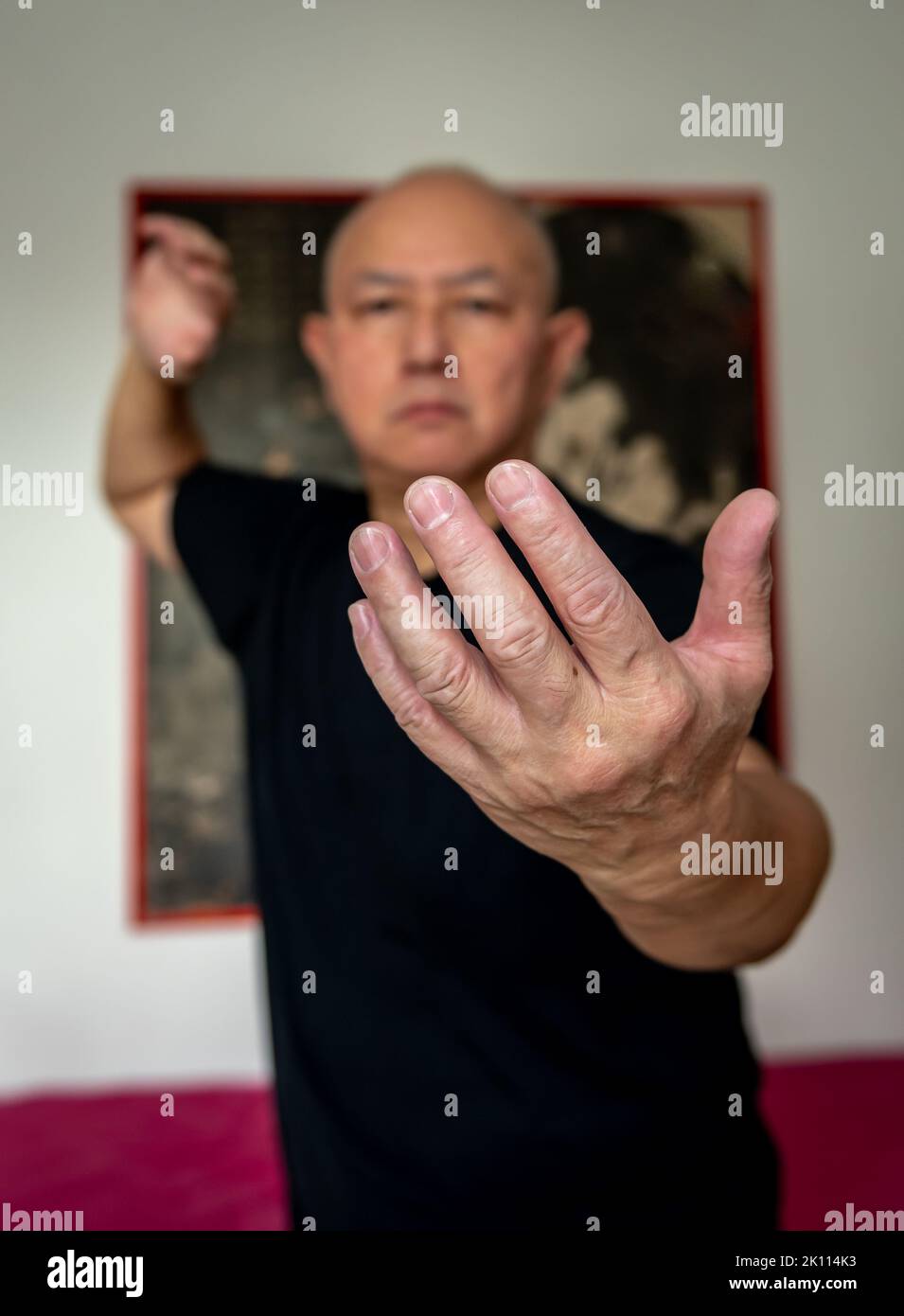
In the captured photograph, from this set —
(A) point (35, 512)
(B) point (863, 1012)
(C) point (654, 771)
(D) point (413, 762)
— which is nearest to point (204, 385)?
(A) point (35, 512)

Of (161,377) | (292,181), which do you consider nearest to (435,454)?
(161,377)

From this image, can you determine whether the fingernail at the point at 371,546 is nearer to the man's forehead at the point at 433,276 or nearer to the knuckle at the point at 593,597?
the knuckle at the point at 593,597

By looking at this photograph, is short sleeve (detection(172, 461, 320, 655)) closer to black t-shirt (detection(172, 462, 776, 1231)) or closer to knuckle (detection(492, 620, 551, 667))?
black t-shirt (detection(172, 462, 776, 1231))

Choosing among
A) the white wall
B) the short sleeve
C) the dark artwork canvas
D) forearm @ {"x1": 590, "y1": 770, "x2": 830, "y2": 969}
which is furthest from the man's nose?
the white wall

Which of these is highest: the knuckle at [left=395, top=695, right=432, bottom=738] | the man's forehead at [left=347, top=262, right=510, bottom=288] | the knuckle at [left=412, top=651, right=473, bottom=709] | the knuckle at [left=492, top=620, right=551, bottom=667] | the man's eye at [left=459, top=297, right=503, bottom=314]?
the man's forehead at [left=347, top=262, right=510, bottom=288]

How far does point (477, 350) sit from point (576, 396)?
67 cm

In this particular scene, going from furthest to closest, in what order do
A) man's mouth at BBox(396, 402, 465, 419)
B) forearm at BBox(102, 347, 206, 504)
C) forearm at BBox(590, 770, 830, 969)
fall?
forearm at BBox(102, 347, 206, 504)
man's mouth at BBox(396, 402, 465, 419)
forearm at BBox(590, 770, 830, 969)

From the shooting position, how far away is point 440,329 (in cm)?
89

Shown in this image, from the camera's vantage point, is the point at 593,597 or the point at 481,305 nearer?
the point at 593,597

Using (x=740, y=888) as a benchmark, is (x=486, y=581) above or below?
above

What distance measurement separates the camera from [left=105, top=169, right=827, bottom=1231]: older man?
0.41 metres

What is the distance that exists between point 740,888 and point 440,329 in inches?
21.6

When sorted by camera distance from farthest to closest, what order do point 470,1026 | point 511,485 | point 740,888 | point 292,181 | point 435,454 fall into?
point 292,181 → point 435,454 → point 470,1026 → point 740,888 → point 511,485

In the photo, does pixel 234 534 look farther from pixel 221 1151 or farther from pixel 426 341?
pixel 221 1151
